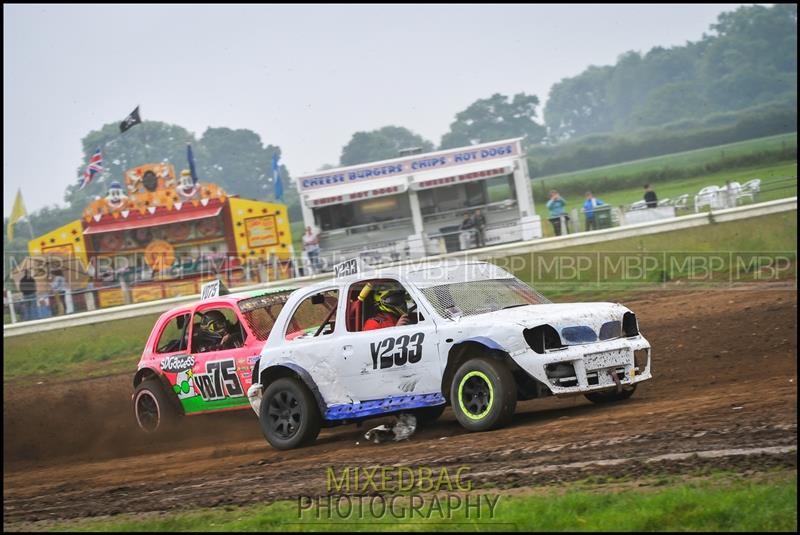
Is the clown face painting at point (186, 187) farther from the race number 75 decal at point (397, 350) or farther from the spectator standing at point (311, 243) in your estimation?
the race number 75 decal at point (397, 350)

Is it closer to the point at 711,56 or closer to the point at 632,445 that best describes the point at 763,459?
the point at 632,445

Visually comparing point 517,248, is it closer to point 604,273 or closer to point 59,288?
point 604,273

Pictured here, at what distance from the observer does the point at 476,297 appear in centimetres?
973

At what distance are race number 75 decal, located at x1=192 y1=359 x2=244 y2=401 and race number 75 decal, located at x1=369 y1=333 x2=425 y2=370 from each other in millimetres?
3301

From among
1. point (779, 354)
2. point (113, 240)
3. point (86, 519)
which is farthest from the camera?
point (113, 240)

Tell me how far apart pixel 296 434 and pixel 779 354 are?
5988 mm

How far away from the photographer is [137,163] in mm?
100438

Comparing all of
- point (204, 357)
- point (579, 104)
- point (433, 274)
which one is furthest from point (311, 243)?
point (579, 104)

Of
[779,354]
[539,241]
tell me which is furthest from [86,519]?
[539,241]

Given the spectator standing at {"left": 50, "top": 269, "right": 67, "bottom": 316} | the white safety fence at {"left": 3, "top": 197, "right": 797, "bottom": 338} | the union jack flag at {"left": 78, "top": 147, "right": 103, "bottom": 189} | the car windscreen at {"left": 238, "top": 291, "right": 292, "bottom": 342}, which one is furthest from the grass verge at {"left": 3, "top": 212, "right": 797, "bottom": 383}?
the union jack flag at {"left": 78, "top": 147, "right": 103, "bottom": 189}

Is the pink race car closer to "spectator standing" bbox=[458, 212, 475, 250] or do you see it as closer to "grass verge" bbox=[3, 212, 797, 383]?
"grass verge" bbox=[3, 212, 797, 383]

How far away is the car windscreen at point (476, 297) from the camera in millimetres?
9500

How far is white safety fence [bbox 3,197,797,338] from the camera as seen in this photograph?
77.3 ft

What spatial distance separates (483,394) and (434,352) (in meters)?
0.61
